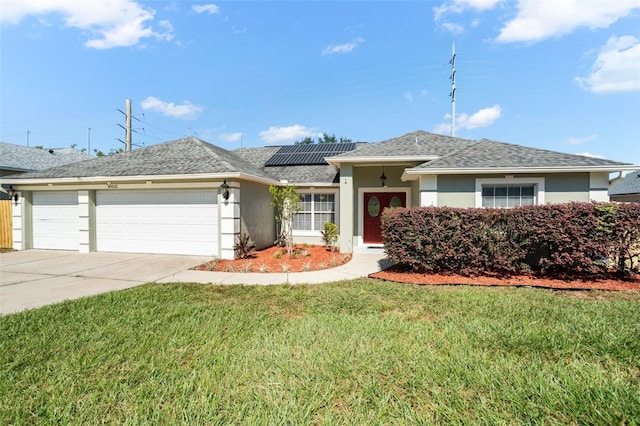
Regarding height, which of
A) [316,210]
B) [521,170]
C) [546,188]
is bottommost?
[316,210]

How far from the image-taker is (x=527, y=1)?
8.36 metres

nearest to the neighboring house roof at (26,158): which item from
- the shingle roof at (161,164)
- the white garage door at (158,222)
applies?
the shingle roof at (161,164)

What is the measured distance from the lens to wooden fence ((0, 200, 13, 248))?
495 inches

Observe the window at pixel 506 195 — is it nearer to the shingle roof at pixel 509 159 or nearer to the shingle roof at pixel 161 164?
the shingle roof at pixel 509 159

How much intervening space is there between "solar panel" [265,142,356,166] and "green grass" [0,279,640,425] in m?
11.0

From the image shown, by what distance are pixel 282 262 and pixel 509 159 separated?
8.01 meters

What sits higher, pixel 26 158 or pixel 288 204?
pixel 26 158

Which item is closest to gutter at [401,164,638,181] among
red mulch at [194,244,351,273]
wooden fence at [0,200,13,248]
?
red mulch at [194,244,351,273]

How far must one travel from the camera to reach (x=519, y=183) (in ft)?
29.3

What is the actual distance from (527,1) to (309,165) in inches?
402

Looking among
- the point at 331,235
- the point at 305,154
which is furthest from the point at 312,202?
the point at 305,154

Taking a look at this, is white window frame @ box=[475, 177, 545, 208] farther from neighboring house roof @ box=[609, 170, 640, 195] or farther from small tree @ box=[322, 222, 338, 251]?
neighboring house roof @ box=[609, 170, 640, 195]

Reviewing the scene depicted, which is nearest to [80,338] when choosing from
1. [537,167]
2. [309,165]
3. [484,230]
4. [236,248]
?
[236,248]

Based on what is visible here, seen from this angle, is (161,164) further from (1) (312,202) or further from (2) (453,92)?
(2) (453,92)
